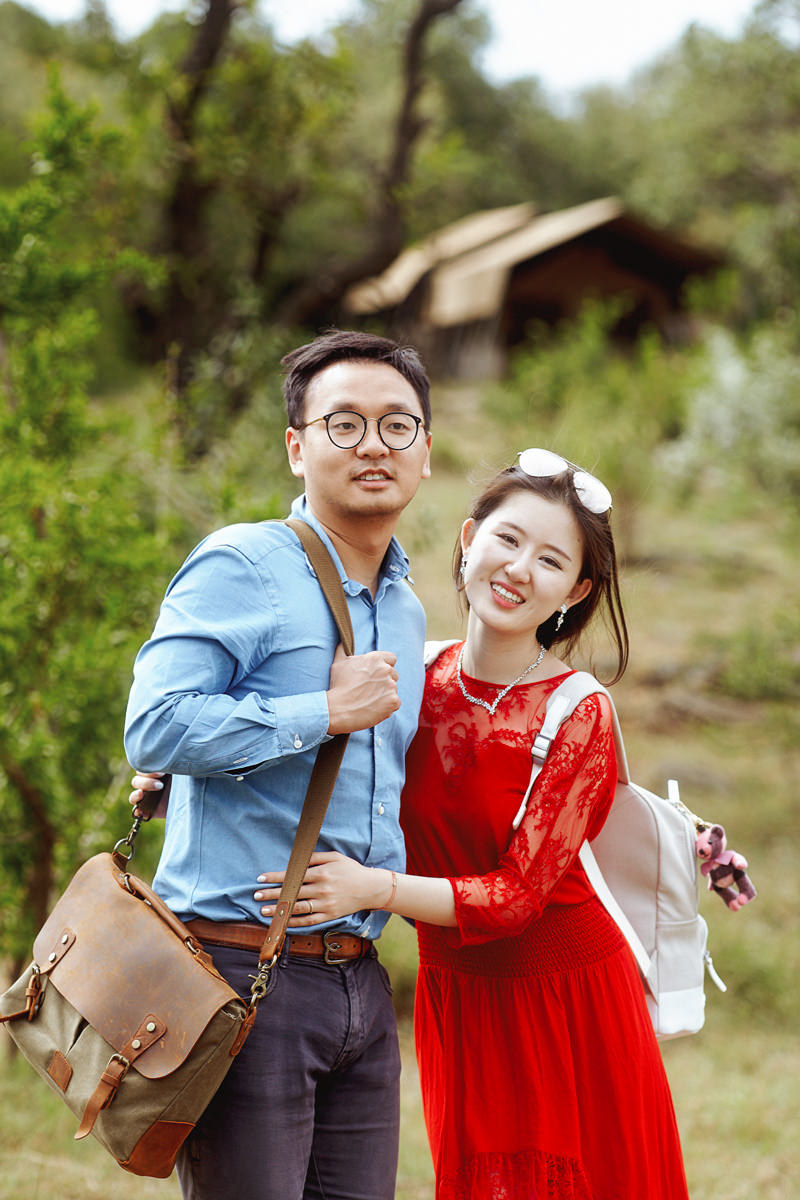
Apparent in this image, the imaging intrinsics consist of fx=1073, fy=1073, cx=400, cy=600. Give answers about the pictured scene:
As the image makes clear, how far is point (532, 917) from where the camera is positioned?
2146mm

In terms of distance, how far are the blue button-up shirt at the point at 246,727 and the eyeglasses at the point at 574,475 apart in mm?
493

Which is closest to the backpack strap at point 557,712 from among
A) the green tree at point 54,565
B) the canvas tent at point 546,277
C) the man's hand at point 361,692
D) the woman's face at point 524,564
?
the woman's face at point 524,564

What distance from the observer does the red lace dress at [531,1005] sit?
2250 millimetres

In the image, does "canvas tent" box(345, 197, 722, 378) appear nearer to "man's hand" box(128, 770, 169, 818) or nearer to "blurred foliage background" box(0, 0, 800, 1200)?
"blurred foliage background" box(0, 0, 800, 1200)

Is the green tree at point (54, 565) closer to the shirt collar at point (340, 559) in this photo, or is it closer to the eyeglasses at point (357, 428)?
the shirt collar at point (340, 559)

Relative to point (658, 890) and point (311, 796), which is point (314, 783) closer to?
point (311, 796)

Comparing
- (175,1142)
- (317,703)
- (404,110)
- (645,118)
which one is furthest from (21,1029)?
(645,118)

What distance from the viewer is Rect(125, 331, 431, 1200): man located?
1839 millimetres

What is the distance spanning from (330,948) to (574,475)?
109 cm

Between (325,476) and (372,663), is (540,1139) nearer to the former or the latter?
(372,663)

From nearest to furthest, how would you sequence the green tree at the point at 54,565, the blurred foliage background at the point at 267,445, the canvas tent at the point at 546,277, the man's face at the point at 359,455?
1. the man's face at the point at 359,455
2. the green tree at the point at 54,565
3. the blurred foliage background at the point at 267,445
4. the canvas tent at the point at 546,277

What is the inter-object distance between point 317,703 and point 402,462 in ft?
1.78

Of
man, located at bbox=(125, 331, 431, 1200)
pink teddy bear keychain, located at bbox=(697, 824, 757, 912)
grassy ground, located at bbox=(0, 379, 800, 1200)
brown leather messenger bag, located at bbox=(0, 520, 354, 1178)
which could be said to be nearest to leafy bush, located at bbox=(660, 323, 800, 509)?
grassy ground, located at bbox=(0, 379, 800, 1200)

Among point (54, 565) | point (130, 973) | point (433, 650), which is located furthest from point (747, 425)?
point (130, 973)
